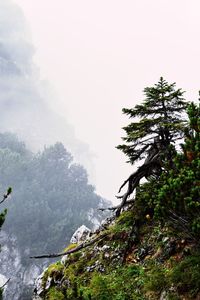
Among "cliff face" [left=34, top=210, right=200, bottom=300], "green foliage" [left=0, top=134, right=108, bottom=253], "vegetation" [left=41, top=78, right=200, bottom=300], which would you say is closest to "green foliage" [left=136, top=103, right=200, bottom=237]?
"vegetation" [left=41, top=78, right=200, bottom=300]

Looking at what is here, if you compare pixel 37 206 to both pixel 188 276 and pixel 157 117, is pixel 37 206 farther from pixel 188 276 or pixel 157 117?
pixel 188 276

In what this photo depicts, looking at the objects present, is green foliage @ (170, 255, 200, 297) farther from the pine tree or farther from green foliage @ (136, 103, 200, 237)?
the pine tree

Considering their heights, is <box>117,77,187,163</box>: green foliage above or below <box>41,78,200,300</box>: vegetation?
above

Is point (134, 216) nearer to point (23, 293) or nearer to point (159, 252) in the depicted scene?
point (159, 252)

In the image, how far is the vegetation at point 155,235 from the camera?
6.38 m

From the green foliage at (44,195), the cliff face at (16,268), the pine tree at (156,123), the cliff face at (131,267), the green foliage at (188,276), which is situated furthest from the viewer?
the green foliage at (44,195)

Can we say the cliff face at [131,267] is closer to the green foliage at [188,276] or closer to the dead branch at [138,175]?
the green foliage at [188,276]

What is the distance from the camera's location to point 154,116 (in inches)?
507

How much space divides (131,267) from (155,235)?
1708 millimetres

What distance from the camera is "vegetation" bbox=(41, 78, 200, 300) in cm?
638

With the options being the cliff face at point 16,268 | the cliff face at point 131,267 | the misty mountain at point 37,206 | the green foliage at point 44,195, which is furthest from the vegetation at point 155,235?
the green foliage at point 44,195

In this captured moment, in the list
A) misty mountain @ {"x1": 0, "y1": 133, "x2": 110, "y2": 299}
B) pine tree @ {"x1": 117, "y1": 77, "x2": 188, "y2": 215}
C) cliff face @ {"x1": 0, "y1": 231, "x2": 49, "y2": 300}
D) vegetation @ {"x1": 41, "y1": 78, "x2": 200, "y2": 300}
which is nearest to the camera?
vegetation @ {"x1": 41, "y1": 78, "x2": 200, "y2": 300}

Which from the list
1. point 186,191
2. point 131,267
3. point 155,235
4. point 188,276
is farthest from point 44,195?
point 186,191

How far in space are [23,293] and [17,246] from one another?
984 inches
